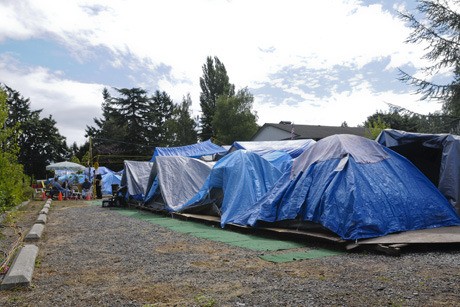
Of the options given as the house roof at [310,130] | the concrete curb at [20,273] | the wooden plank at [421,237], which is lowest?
the concrete curb at [20,273]

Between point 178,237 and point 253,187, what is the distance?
2464mm

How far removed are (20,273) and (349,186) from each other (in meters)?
5.12

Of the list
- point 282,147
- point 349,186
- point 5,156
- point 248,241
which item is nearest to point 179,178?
point 282,147

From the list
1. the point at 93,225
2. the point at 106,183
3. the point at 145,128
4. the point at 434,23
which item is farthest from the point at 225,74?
the point at 93,225

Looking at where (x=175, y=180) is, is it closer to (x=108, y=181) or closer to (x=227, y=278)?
(x=227, y=278)

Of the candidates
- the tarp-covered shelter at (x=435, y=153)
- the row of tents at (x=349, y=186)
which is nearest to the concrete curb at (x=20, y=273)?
the row of tents at (x=349, y=186)

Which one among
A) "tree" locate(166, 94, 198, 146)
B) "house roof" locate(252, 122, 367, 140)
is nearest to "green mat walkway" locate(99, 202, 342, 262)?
"house roof" locate(252, 122, 367, 140)

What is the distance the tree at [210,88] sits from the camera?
153ft

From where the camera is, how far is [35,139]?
47188 millimetres

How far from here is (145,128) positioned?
46906mm

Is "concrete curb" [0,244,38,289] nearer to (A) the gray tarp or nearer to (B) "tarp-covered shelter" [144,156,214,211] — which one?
(B) "tarp-covered shelter" [144,156,214,211]

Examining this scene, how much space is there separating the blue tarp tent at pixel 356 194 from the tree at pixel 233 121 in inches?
1184

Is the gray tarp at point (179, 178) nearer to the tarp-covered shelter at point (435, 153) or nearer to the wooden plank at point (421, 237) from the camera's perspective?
the tarp-covered shelter at point (435, 153)

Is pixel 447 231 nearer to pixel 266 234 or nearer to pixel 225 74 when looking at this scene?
pixel 266 234
